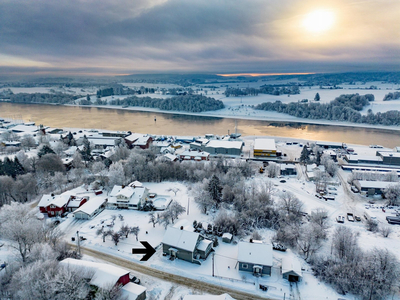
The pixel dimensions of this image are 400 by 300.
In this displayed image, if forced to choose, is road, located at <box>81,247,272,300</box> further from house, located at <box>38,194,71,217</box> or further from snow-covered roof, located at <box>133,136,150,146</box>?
snow-covered roof, located at <box>133,136,150,146</box>

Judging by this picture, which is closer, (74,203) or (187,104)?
(74,203)

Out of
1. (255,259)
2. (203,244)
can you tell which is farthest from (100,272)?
(255,259)

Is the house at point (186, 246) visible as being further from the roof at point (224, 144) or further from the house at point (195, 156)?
the roof at point (224, 144)

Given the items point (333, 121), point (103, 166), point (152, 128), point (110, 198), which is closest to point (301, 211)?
point (110, 198)

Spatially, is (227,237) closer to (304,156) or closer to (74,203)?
(74,203)

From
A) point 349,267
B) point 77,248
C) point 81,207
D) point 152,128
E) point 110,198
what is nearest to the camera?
point 349,267

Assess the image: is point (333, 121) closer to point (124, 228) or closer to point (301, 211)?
point (301, 211)
